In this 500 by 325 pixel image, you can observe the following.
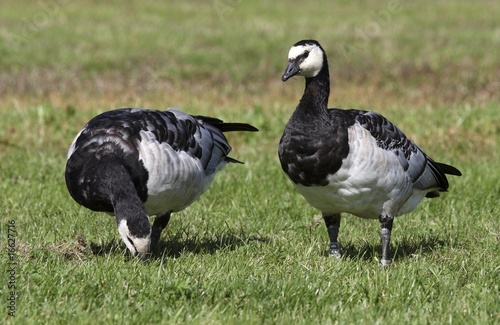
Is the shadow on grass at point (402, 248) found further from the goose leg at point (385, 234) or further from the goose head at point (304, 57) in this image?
the goose head at point (304, 57)

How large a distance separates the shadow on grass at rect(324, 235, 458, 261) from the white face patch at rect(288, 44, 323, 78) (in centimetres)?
165

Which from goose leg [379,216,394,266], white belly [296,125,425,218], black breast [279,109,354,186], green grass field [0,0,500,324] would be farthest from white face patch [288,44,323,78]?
green grass field [0,0,500,324]

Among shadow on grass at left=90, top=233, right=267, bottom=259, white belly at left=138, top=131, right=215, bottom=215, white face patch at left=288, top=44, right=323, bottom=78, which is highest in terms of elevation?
white face patch at left=288, top=44, right=323, bottom=78

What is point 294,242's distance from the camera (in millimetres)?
7637

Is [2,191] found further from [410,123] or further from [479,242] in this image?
[410,123]

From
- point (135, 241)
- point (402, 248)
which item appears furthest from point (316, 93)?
point (135, 241)

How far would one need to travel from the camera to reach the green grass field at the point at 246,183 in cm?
566

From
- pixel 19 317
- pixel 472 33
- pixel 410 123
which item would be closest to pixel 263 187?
pixel 410 123

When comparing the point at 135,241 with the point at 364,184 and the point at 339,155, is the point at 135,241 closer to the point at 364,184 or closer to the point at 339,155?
the point at 339,155

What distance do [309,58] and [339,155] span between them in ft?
2.90

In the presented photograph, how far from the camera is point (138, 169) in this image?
6828 mm

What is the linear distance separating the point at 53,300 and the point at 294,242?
2741mm

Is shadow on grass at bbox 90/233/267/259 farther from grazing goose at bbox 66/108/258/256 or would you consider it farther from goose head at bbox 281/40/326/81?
goose head at bbox 281/40/326/81

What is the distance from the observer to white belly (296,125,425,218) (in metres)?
6.66
